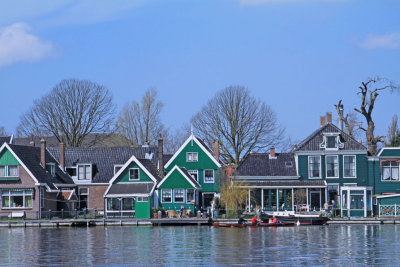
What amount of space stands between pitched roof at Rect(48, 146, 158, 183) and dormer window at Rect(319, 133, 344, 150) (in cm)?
1783

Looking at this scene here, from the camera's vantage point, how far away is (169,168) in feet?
267

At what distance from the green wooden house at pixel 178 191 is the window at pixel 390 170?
1772 cm

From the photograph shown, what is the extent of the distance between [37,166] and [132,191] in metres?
9.60

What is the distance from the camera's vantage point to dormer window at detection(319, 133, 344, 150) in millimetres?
78625

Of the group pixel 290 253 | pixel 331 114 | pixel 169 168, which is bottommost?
pixel 290 253

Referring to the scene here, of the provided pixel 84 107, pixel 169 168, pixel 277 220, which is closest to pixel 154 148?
pixel 169 168

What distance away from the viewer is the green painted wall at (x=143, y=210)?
253 feet

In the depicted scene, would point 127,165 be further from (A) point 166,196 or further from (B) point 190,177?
(B) point 190,177

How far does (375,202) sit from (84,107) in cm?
3718

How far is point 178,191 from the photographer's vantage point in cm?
7850

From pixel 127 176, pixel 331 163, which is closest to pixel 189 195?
pixel 127 176

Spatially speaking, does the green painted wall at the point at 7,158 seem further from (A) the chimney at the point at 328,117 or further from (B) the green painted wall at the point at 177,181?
(A) the chimney at the point at 328,117

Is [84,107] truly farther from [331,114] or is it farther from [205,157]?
→ [331,114]

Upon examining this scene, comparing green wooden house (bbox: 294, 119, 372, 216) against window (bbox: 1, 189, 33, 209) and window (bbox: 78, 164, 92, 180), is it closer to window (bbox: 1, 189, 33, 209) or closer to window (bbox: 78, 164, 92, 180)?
window (bbox: 78, 164, 92, 180)
